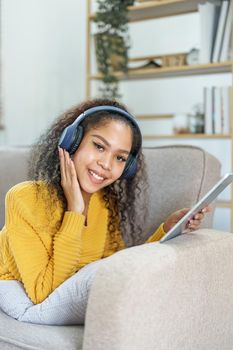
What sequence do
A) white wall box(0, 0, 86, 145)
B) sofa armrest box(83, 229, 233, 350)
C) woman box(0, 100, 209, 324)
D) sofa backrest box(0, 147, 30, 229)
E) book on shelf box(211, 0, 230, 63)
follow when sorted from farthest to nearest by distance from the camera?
white wall box(0, 0, 86, 145), book on shelf box(211, 0, 230, 63), sofa backrest box(0, 147, 30, 229), woman box(0, 100, 209, 324), sofa armrest box(83, 229, 233, 350)

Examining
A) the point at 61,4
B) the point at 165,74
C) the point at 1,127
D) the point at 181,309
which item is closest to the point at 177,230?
the point at 181,309

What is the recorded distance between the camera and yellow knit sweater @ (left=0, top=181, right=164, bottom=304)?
123 centimetres

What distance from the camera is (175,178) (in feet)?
4.96

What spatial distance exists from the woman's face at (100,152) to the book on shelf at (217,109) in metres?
1.44

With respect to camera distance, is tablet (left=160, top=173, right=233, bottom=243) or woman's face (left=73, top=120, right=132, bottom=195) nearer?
tablet (left=160, top=173, right=233, bottom=243)

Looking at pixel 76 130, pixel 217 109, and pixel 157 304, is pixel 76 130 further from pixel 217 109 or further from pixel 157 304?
pixel 217 109

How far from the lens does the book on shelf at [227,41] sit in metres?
2.66

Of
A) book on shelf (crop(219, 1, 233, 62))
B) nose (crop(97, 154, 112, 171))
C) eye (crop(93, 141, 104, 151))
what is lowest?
nose (crop(97, 154, 112, 171))

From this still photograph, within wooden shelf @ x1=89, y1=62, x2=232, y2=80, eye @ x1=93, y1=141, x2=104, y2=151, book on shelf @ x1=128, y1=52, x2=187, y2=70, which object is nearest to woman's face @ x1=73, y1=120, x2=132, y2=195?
eye @ x1=93, y1=141, x2=104, y2=151

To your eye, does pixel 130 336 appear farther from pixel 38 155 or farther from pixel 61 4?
pixel 61 4

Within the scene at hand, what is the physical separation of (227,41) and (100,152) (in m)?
1.56

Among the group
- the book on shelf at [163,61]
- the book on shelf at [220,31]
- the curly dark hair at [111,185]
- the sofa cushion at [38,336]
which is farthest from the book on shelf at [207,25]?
the sofa cushion at [38,336]

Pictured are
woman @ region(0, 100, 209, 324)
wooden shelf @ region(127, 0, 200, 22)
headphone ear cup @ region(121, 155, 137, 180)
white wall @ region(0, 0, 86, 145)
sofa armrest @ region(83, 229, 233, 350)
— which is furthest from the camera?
white wall @ region(0, 0, 86, 145)

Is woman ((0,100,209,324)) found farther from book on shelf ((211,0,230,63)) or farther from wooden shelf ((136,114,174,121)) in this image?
wooden shelf ((136,114,174,121))
